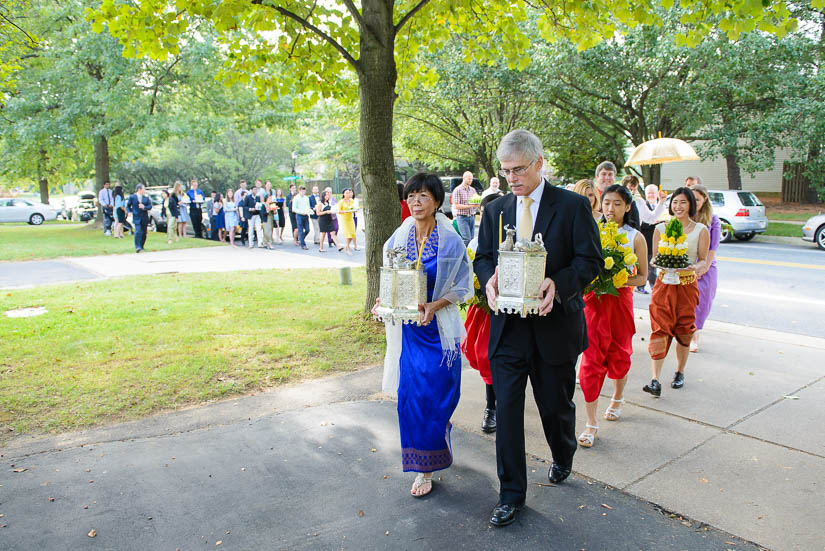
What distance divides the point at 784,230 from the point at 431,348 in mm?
20511

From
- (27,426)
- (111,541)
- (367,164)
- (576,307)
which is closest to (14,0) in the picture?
(367,164)

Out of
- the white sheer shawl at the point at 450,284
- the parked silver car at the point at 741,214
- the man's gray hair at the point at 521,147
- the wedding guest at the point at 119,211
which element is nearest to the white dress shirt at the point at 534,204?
the man's gray hair at the point at 521,147

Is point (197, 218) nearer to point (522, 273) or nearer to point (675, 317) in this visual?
point (675, 317)

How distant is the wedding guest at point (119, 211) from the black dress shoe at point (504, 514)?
2013 centimetres

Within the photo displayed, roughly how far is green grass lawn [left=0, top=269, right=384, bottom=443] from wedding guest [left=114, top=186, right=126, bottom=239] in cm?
1042

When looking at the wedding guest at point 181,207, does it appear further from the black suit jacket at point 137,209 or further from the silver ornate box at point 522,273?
the silver ornate box at point 522,273

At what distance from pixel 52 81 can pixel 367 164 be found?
19.2m

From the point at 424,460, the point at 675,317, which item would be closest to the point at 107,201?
the point at 675,317

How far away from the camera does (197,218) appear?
76.4 feet

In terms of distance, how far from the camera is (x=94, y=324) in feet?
Result: 26.7

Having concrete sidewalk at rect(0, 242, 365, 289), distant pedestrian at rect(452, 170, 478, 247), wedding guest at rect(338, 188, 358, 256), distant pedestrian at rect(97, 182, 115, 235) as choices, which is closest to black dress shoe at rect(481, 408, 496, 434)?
distant pedestrian at rect(452, 170, 478, 247)

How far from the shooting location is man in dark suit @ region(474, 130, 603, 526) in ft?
11.1

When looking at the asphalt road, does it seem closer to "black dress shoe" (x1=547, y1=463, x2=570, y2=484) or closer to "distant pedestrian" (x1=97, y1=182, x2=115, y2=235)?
"black dress shoe" (x1=547, y1=463, x2=570, y2=484)

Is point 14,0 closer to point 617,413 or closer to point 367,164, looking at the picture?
point 367,164
